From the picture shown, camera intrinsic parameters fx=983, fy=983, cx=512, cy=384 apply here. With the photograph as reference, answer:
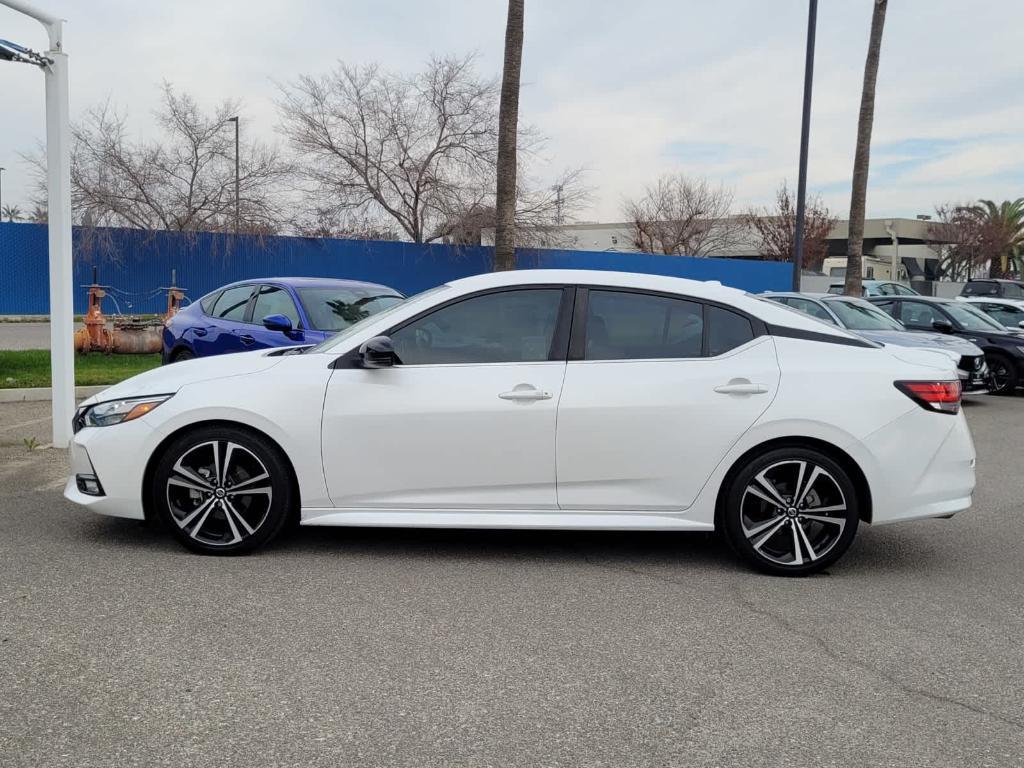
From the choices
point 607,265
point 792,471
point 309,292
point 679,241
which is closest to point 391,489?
point 792,471

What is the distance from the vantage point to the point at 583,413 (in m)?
5.14

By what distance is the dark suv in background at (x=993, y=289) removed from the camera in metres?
28.5

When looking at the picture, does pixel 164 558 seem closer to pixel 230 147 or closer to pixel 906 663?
pixel 906 663

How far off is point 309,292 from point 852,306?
7.77 meters

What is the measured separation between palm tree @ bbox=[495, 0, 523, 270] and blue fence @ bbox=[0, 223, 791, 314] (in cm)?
1363

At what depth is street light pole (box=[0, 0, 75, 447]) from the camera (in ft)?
28.6

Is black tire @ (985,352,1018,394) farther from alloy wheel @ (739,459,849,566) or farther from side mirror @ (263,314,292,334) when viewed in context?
alloy wheel @ (739,459,849,566)

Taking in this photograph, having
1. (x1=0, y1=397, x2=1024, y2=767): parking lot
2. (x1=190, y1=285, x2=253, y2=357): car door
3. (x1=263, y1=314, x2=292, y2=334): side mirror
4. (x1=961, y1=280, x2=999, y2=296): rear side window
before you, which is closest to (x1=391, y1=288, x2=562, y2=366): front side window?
(x1=0, y1=397, x2=1024, y2=767): parking lot

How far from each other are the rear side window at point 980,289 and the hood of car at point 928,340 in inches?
646

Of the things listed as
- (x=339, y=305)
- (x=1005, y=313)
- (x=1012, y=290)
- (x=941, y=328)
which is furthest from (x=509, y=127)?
(x=1012, y=290)

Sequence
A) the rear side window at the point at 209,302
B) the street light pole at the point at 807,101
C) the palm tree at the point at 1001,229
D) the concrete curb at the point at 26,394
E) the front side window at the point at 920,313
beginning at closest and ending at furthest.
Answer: the rear side window at the point at 209,302 < the concrete curb at the point at 26,394 < the front side window at the point at 920,313 < the street light pole at the point at 807,101 < the palm tree at the point at 1001,229

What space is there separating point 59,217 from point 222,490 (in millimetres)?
4734

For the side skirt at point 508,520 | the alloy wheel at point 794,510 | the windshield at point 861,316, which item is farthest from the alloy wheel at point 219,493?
the windshield at point 861,316

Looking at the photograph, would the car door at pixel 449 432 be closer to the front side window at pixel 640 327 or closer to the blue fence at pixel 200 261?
the front side window at pixel 640 327
